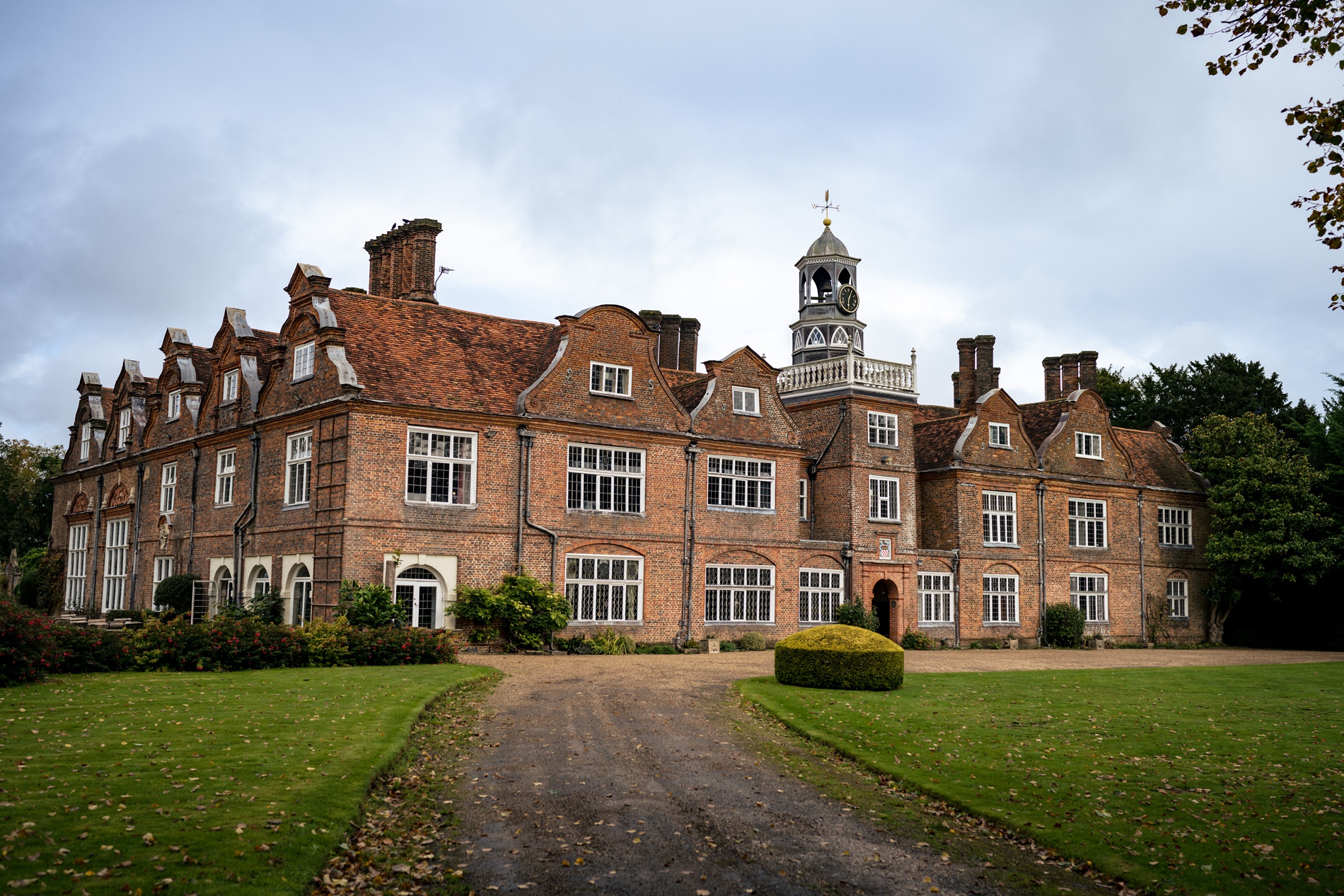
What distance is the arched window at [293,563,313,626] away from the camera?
27.6 m

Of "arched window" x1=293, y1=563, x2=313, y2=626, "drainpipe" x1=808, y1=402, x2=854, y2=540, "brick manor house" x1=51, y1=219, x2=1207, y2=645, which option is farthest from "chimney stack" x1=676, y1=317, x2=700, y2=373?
"arched window" x1=293, y1=563, x2=313, y2=626

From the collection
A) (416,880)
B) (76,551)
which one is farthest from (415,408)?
(76,551)

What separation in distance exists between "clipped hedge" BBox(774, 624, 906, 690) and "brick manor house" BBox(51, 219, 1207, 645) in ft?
31.1

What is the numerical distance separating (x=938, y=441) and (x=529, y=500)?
18710 mm

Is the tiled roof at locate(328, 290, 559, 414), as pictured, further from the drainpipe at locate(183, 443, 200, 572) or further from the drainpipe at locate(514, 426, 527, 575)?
the drainpipe at locate(183, 443, 200, 572)

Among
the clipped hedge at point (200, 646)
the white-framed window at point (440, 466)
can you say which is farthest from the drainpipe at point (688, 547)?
the clipped hedge at point (200, 646)

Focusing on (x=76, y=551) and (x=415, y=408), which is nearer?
(x=415, y=408)

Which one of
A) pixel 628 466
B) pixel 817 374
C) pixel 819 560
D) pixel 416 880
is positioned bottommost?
pixel 416 880

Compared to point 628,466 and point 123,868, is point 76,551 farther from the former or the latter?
point 123,868

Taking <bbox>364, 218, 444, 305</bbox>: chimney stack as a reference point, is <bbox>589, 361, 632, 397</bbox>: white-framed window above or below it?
below

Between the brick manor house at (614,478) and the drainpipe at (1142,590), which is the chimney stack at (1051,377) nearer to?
the brick manor house at (614,478)

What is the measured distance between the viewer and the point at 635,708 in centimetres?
1806

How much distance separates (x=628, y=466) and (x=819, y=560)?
8.53 m

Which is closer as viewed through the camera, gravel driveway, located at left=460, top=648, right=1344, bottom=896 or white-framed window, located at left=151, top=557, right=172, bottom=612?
gravel driveway, located at left=460, top=648, right=1344, bottom=896
